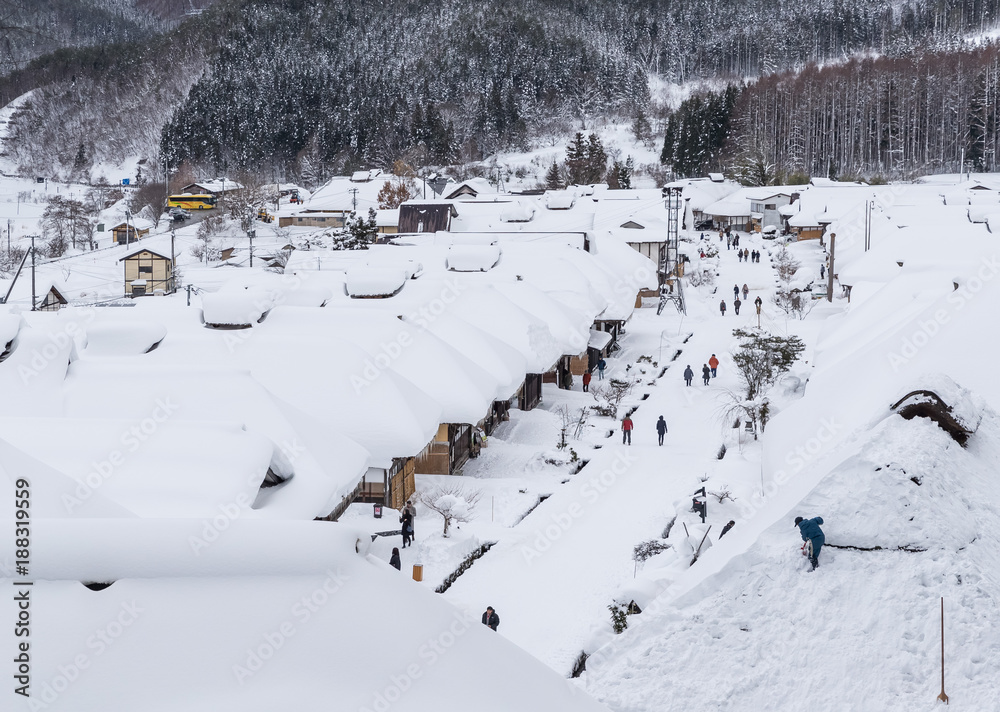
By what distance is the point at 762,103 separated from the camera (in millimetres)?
91812

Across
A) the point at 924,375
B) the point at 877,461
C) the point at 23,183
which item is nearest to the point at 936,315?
the point at 924,375

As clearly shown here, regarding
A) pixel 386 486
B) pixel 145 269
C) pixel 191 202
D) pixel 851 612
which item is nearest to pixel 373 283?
pixel 386 486

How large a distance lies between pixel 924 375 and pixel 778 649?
160 inches

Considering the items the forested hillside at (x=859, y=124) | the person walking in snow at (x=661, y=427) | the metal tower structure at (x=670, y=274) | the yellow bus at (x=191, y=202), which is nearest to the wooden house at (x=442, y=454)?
the person walking in snow at (x=661, y=427)

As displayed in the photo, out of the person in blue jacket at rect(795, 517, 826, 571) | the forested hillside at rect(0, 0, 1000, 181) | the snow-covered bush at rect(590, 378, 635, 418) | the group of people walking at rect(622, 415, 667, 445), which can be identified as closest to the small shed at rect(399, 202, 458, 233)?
the snow-covered bush at rect(590, 378, 635, 418)

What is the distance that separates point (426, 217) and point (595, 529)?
112ft

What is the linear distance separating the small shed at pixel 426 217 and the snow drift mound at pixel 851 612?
1569 inches

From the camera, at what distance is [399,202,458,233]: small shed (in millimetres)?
47750

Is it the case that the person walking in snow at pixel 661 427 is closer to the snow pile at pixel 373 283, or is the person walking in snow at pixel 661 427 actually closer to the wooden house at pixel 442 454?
the wooden house at pixel 442 454

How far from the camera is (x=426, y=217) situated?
1892 inches

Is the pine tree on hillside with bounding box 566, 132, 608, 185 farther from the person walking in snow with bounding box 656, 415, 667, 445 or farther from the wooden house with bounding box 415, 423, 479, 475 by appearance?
the wooden house with bounding box 415, 423, 479, 475

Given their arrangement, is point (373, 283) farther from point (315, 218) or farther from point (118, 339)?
point (315, 218)

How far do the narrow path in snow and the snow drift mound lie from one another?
10.9ft

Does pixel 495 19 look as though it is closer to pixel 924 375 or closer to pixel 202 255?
pixel 202 255
